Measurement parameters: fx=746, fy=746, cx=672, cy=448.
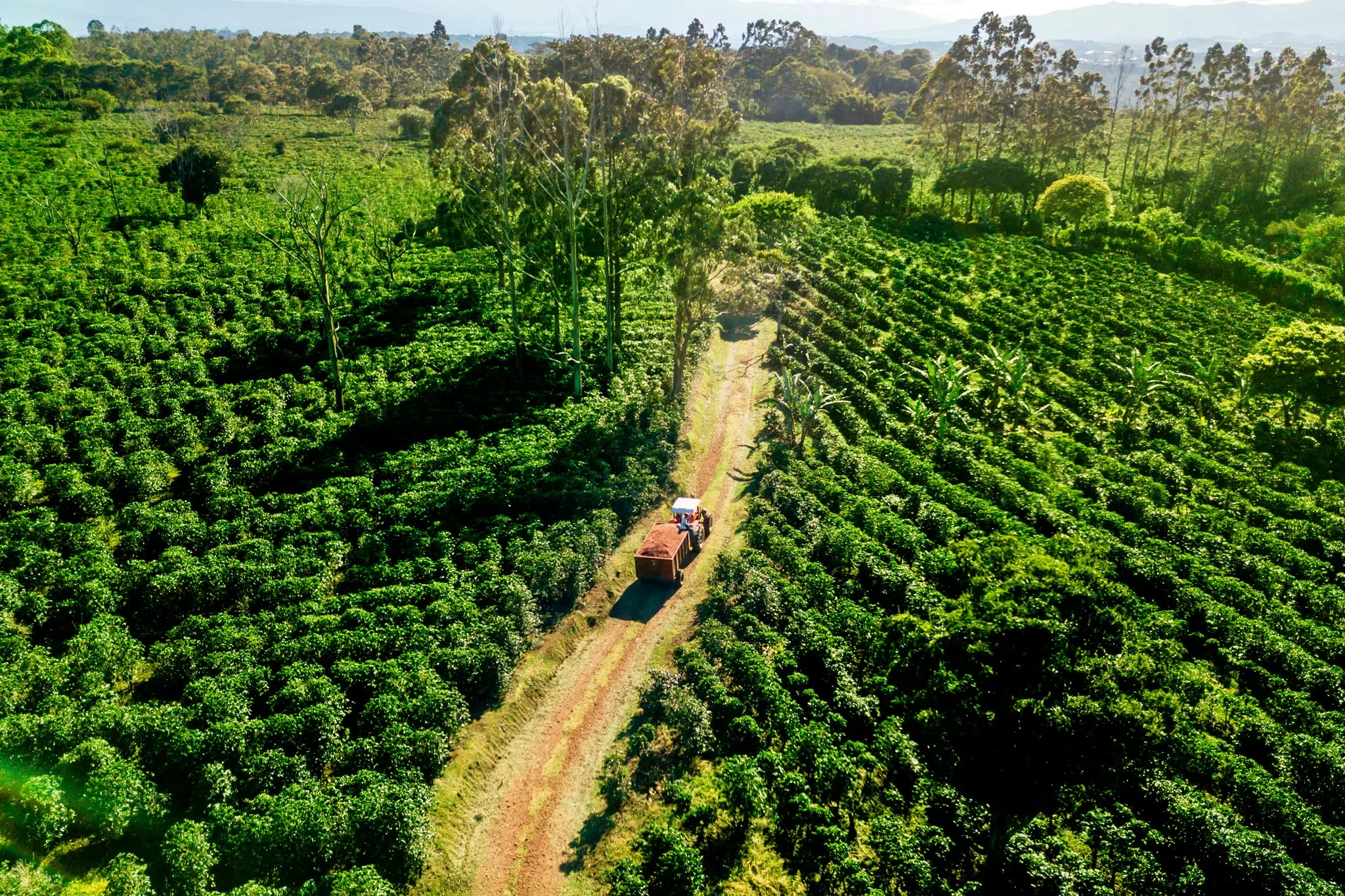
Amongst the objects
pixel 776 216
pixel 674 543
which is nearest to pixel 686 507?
pixel 674 543

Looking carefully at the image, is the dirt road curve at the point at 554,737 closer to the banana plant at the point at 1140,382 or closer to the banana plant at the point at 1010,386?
the banana plant at the point at 1010,386

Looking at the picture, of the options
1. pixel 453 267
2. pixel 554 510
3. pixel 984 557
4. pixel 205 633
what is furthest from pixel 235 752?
pixel 453 267

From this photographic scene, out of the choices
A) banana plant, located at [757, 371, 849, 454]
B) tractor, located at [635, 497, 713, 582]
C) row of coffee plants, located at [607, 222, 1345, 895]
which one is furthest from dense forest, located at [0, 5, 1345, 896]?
tractor, located at [635, 497, 713, 582]

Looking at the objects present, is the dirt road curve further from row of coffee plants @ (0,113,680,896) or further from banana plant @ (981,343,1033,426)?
banana plant @ (981,343,1033,426)

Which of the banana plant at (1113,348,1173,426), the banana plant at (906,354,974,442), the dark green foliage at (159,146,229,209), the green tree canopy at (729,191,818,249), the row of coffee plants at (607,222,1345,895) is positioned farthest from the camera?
the dark green foliage at (159,146,229,209)

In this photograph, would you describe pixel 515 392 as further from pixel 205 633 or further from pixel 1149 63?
pixel 1149 63

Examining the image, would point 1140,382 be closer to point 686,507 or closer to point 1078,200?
point 686,507
